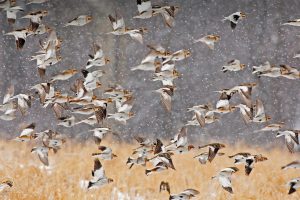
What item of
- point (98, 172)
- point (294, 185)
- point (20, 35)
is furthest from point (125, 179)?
point (20, 35)

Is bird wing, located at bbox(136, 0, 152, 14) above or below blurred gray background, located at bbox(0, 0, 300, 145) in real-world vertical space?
above

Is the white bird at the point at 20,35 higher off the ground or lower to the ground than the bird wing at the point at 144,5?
lower

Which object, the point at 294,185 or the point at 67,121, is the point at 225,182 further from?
the point at 67,121

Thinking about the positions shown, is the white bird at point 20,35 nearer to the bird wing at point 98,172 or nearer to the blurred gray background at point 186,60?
the bird wing at point 98,172

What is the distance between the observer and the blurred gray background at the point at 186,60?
37.9ft

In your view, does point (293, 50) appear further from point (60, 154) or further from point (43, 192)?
point (43, 192)

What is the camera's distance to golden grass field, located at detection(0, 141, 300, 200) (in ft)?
26.8

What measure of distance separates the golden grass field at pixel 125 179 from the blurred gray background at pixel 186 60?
66.6 inches

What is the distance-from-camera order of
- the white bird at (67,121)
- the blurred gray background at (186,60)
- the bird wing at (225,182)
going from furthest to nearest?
the blurred gray background at (186,60)
the white bird at (67,121)
the bird wing at (225,182)

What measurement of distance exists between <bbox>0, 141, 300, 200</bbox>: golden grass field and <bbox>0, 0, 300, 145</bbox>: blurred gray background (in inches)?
66.6

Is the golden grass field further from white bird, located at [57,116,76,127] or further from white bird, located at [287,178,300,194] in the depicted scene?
white bird, located at [57,116,76,127]

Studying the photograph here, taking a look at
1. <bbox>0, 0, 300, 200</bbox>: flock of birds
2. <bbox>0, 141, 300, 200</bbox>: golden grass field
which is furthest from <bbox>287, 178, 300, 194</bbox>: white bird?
<bbox>0, 141, 300, 200</bbox>: golden grass field

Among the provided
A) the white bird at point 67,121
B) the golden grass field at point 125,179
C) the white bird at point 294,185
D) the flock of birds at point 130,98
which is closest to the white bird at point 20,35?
the flock of birds at point 130,98

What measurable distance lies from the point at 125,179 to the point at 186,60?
373 centimetres
